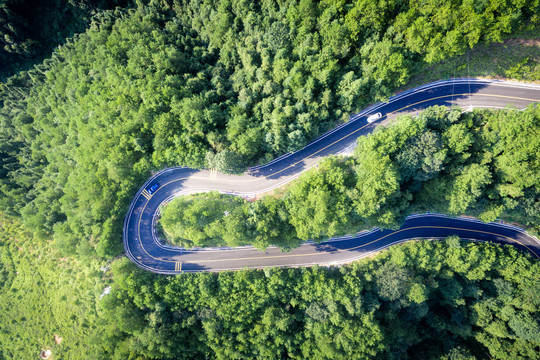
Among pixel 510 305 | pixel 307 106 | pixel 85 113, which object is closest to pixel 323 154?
pixel 307 106

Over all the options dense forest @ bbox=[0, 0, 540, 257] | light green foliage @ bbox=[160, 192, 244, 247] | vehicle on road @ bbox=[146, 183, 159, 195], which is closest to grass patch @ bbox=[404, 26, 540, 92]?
dense forest @ bbox=[0, 0, 540, 257]

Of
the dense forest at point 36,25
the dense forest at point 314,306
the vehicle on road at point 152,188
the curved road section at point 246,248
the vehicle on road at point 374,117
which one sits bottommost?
the dense forest at point 314,306

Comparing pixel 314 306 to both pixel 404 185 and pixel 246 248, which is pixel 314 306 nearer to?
pixel 246 248

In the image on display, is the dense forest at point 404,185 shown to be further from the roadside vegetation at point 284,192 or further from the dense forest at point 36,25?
the dense forest at point 36,25

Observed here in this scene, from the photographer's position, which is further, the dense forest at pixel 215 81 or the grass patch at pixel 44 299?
the grass patch at pixel 44 299

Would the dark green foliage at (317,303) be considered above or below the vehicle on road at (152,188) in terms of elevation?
below

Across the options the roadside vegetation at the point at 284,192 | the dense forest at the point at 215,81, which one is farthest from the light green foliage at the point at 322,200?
the dense forest at the point at 215,81

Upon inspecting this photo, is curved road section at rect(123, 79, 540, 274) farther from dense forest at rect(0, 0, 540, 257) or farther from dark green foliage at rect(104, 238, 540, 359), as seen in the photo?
dense forest at rect(0, 0, 540, 257)
